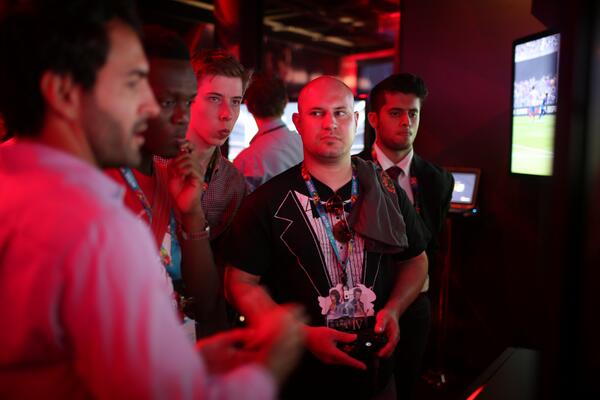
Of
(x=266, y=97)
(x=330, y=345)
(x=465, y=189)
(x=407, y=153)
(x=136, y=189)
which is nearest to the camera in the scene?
(x=136, y=189)

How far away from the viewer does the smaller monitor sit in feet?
12.9

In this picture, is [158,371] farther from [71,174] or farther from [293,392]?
[293,392]

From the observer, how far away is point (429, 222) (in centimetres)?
297

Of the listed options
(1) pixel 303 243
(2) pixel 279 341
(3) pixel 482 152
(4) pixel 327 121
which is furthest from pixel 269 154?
(2) pixel 279 341

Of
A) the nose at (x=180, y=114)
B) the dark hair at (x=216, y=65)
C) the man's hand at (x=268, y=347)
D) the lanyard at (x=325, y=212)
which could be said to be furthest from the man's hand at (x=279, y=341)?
the dark hair at (x=216, y=65)

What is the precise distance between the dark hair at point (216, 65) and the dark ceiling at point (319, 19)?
406 cm

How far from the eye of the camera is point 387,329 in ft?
6.30

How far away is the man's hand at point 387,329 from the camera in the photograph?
188 cm

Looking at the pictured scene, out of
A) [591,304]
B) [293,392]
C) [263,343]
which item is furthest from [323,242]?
[591,304]

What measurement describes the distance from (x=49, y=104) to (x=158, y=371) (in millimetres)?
457

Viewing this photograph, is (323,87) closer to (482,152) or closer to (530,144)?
(530,144)

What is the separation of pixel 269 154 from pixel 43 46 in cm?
223

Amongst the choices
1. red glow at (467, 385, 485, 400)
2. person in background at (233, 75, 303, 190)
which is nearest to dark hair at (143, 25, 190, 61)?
person in background at (233, 75, 303, 190)

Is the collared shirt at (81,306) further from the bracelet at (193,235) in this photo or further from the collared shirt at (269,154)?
the collared shirt at (269,154)
